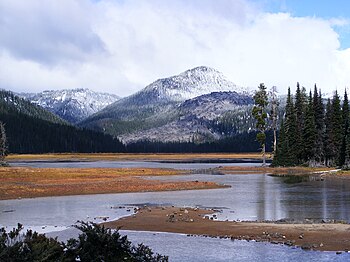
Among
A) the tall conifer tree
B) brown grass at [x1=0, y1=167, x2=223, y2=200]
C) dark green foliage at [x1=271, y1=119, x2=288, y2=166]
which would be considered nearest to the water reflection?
brown grass at [x1=0, y1=167, x2=223, y2=200]

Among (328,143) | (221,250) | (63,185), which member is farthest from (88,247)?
(328,143)

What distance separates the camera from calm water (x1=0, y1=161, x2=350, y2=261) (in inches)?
928

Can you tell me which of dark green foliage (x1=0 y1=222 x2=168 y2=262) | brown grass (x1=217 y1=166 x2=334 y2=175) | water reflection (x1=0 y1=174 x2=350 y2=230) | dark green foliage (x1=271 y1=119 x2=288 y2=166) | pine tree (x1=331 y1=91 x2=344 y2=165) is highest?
pine tree (x1=331 y1=91 x2=344 y2=165)

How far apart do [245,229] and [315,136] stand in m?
86.2

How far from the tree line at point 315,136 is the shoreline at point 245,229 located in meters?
77.8

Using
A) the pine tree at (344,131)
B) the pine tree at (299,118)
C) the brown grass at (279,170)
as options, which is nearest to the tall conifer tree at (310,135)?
the pine tree at (299,118)

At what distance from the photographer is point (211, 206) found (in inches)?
1790

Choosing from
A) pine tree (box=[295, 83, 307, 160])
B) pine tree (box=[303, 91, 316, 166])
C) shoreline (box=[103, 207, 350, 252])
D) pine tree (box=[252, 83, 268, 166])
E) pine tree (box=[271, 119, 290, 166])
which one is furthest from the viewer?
pine tree (box=[252, 83, 268, 166])

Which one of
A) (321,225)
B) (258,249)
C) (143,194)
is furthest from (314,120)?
(258,249)

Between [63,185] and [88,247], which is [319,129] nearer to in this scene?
[63,185]

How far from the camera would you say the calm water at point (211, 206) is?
2358 centimetres

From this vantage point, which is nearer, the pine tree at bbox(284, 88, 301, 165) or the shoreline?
the shoreline

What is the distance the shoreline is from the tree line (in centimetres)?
7776

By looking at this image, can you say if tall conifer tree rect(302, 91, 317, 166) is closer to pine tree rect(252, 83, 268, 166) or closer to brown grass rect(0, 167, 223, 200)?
pine tree rect(252, 83, 268, 166)
